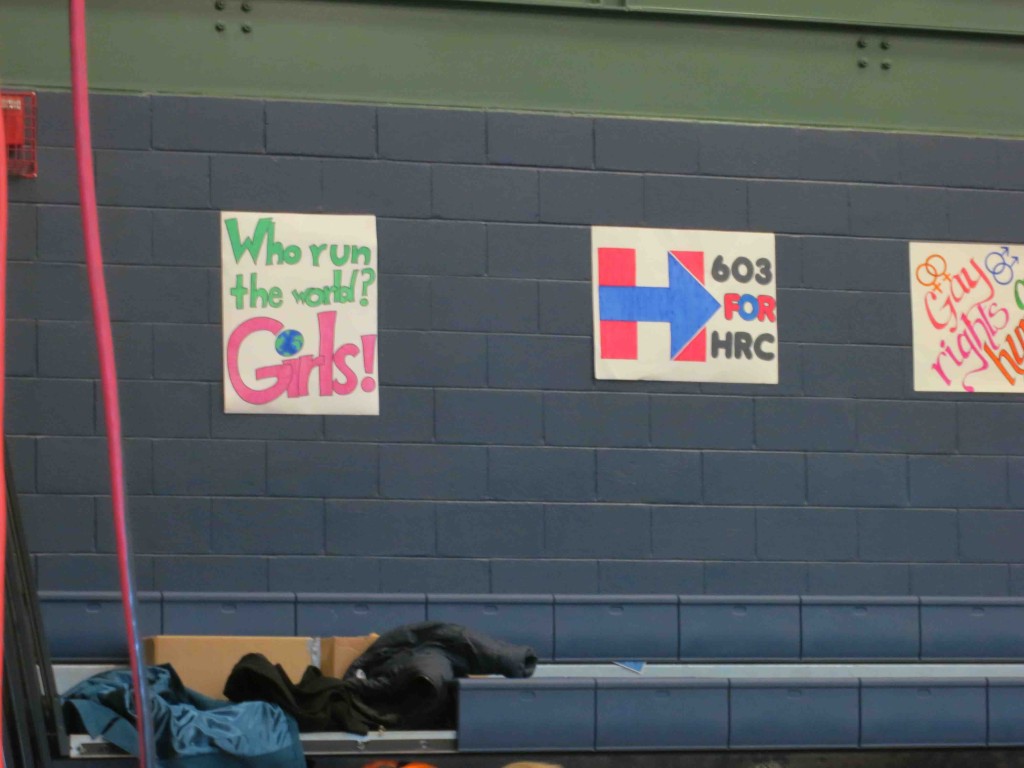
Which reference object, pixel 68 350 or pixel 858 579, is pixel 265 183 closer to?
pixel 68 350

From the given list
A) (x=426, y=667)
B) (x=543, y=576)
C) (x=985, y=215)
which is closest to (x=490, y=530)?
(x=543, y=576)

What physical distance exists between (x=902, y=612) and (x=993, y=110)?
5.68 feet

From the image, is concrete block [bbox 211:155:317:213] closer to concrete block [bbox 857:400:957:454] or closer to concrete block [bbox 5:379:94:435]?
concrete block [bbox 5:379:94:435]

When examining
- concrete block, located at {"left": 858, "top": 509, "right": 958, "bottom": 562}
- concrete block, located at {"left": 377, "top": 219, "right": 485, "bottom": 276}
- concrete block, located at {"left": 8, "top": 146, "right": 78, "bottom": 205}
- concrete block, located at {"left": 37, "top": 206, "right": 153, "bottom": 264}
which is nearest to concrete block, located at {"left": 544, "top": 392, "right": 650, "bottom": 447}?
concrete block, located at {"left": 377, "top": 219, "right": 485, "bottom": 276}

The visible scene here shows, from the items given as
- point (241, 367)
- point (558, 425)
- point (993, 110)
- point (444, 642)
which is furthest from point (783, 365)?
point (241, 367)

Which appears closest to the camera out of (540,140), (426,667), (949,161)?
(426,667)

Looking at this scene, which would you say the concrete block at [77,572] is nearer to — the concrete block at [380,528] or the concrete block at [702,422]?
the concrete block at [380,528]

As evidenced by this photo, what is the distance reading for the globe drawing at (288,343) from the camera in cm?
380

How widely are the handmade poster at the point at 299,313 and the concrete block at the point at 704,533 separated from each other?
3.23 feet

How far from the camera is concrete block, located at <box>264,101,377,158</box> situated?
386 centimetres

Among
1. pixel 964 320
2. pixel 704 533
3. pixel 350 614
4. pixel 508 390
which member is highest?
pixel 964 320

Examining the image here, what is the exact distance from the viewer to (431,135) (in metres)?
3.93

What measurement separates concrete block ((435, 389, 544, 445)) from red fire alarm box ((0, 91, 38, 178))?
1396 millimetres

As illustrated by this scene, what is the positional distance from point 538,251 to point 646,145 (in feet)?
1.64
